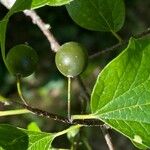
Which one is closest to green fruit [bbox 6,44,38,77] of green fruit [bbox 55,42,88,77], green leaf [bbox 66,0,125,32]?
green fruit [bbox 55,42,88,77]

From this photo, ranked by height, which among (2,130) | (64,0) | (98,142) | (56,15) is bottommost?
(2,130)

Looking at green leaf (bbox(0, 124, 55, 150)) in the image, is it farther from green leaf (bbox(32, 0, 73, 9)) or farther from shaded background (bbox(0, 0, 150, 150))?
shaded background (bbox(0, 0, 150, 150))

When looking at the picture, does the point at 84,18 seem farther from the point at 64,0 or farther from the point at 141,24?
the point at 141,24

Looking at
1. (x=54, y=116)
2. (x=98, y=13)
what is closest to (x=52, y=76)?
(x=98, y=13)

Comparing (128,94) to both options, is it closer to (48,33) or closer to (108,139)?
(108,139)

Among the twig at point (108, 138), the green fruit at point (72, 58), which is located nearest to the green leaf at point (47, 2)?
the green fruit at point (72, 58)

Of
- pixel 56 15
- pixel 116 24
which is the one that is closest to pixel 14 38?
pixel 56 15
